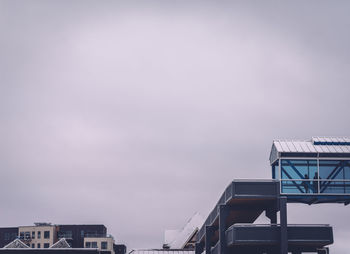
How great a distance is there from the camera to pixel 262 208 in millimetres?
49094

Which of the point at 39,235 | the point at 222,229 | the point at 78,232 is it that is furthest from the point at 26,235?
Result: the point at 222,229

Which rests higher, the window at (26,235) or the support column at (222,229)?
the window at (26,235)

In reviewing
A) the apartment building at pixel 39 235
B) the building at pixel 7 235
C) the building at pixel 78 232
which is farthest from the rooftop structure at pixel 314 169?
the building at pixel 7 235

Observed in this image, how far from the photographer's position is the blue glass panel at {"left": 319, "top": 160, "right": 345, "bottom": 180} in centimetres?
5534

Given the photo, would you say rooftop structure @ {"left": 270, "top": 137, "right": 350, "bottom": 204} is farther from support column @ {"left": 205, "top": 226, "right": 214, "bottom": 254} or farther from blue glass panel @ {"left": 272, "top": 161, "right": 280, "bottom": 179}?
support column @ {"left": 205, "top": 226, "right": 214, "bottom": 254}

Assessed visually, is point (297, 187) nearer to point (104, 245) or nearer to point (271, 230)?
point (271, 230)

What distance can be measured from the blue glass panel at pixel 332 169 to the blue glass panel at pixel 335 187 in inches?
20.9

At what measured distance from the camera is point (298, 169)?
181 feet

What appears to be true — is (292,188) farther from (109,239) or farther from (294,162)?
(109,239)

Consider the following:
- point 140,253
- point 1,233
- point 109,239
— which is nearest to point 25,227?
point 1,233

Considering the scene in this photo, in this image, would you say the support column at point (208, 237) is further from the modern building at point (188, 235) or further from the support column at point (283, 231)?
the modern building at point (188, 235)

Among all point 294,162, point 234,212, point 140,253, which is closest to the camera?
point 234,212

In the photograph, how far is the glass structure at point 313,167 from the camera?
5481 centimetres

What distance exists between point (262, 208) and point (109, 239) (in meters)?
121
